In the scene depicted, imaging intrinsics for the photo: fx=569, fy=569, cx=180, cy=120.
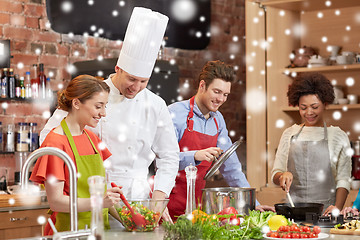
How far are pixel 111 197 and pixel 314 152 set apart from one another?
175 cm

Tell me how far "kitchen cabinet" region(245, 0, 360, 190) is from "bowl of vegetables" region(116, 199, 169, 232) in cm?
220

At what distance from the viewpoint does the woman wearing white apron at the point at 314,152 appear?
9.85ft

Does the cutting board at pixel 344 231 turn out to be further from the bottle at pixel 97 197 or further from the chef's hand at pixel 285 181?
the bottle at pixel 97 197

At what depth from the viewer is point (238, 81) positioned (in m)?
4.94

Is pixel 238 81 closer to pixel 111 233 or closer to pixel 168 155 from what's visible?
pixel 168 155

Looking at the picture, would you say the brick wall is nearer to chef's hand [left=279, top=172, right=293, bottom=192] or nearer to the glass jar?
the glass jar

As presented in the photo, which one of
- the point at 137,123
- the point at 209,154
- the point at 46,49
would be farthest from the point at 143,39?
the point at 46,49

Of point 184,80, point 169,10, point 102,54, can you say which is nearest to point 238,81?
point 184,80

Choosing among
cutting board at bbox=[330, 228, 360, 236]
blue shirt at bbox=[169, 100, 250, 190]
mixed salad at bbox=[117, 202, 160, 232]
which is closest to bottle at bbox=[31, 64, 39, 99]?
blue shirt at bbox=[169, 100, 250, 190]

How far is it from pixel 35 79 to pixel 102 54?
1.84 ft

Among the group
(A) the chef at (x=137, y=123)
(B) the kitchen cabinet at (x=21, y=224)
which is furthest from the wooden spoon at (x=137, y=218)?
(B) the kitchen cabinet at (x=21, y=224)

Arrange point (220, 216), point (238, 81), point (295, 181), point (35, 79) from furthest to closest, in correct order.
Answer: point (238, 81)
point (35, 79)
point (295, 181)
point (220, 216)

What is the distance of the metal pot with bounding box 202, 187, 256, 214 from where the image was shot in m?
2.03

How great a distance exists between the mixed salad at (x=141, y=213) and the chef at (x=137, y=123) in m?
0.40
